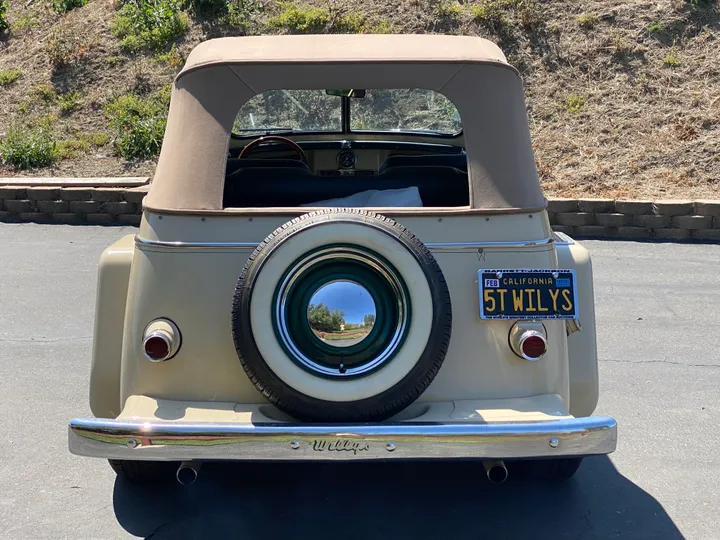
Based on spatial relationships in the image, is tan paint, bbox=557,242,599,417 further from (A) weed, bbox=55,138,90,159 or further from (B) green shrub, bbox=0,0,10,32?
(B) green shrub, bbox=0,0,10,32

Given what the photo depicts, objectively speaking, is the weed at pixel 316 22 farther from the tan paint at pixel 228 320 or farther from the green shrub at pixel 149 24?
the tan paint at pixel 228 320

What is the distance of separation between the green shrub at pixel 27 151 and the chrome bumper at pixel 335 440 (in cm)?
871

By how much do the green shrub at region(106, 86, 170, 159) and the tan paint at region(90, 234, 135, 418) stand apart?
24.7ft

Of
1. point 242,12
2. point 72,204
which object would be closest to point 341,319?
point 72,204

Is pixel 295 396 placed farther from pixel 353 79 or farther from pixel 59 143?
pixel 59 143

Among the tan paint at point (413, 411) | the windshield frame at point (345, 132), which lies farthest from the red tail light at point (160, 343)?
the windshield frame at point (345, 132)

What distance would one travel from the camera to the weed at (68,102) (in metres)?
12.0

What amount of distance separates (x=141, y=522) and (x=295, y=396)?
1012mm

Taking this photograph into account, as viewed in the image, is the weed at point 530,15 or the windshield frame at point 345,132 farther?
the weed at point 530,15

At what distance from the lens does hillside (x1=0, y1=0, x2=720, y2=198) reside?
1014cm

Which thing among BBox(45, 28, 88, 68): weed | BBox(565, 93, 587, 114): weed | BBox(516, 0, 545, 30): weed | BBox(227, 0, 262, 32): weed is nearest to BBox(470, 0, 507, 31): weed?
BBox(516, 0, 545, 30): weed

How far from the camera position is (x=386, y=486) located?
3623 mm

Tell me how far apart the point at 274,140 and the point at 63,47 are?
9.58 metres

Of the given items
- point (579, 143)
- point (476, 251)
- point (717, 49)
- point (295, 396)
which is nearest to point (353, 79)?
point (476, 251)
